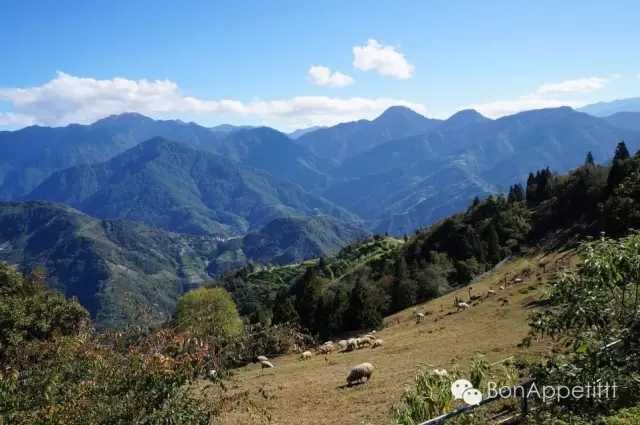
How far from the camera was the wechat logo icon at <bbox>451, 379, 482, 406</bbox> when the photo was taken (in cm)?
1148

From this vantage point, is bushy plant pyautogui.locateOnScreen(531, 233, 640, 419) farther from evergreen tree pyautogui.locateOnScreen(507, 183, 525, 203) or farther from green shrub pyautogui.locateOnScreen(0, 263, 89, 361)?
evergreen tree pyautogui.locateOnScreen(507, 183, 525, 203)

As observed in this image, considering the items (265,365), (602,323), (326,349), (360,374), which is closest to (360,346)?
(326,349)

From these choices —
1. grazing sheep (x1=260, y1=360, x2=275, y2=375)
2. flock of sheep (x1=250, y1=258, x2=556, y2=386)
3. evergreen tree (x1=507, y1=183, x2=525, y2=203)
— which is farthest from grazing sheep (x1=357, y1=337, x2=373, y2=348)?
evergreen tree (x1=507, y1=183, x2=525, y2=203)

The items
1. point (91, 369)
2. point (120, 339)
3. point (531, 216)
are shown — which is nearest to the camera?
point (91, 369)

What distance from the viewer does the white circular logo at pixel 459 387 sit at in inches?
514

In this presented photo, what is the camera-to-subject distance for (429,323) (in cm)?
4450

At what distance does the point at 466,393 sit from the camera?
40.0 ft

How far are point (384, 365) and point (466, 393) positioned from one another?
17353 millimetres

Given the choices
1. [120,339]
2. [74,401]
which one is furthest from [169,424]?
[120,339]

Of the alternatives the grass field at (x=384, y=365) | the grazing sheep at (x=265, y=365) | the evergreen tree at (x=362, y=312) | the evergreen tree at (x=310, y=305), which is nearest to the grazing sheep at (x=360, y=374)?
the grass field at (x=384, y=365)

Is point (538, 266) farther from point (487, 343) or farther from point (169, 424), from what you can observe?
→ point (169, 424)

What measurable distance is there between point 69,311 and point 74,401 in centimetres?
4121

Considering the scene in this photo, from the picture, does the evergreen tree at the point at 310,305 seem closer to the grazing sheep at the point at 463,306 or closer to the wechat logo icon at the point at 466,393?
the grazing sheep at the point at 463,306

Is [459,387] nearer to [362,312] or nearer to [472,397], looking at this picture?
[472,397]
